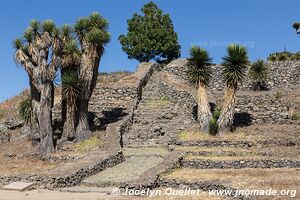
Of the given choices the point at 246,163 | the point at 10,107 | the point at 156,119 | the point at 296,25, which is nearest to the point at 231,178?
the point at 246,163

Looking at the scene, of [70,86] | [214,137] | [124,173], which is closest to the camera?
[124,173]

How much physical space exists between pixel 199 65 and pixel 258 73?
11611mm

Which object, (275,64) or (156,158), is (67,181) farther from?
(275,64)

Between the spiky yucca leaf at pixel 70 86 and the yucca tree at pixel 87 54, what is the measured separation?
52 cm

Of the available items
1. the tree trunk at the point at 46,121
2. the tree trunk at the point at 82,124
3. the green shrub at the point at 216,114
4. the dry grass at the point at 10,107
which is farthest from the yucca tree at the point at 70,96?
the dry grass at the point at 10,107

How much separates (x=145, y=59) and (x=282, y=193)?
1499 inches

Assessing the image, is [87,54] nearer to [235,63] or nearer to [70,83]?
[70,83]

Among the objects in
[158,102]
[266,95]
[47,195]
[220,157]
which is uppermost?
[158,102]

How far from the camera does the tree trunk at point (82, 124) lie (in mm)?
27609

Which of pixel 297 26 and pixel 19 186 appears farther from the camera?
pixel 297 26

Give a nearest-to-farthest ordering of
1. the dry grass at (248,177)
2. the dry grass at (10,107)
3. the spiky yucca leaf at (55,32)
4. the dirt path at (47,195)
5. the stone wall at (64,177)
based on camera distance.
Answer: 1. the dry grass at (248,177)
2. the dirt path at (47,195)
3. the stone wall at (64,177)
4. the spiky yucca leaf at (55,32)
5. the dry grass at (10,107)

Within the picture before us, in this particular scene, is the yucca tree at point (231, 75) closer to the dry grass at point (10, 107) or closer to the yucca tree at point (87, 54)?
the yucca tree at point (87, 54)

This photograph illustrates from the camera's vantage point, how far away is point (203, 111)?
27.9 meters

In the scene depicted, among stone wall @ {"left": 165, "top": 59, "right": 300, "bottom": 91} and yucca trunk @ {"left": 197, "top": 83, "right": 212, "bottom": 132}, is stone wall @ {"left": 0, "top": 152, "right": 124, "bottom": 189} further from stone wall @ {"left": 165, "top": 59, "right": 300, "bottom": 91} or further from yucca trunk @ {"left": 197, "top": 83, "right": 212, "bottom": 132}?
stone wall @ {"left": 165, "top": 59, "right": 300, "bottom": 91}
